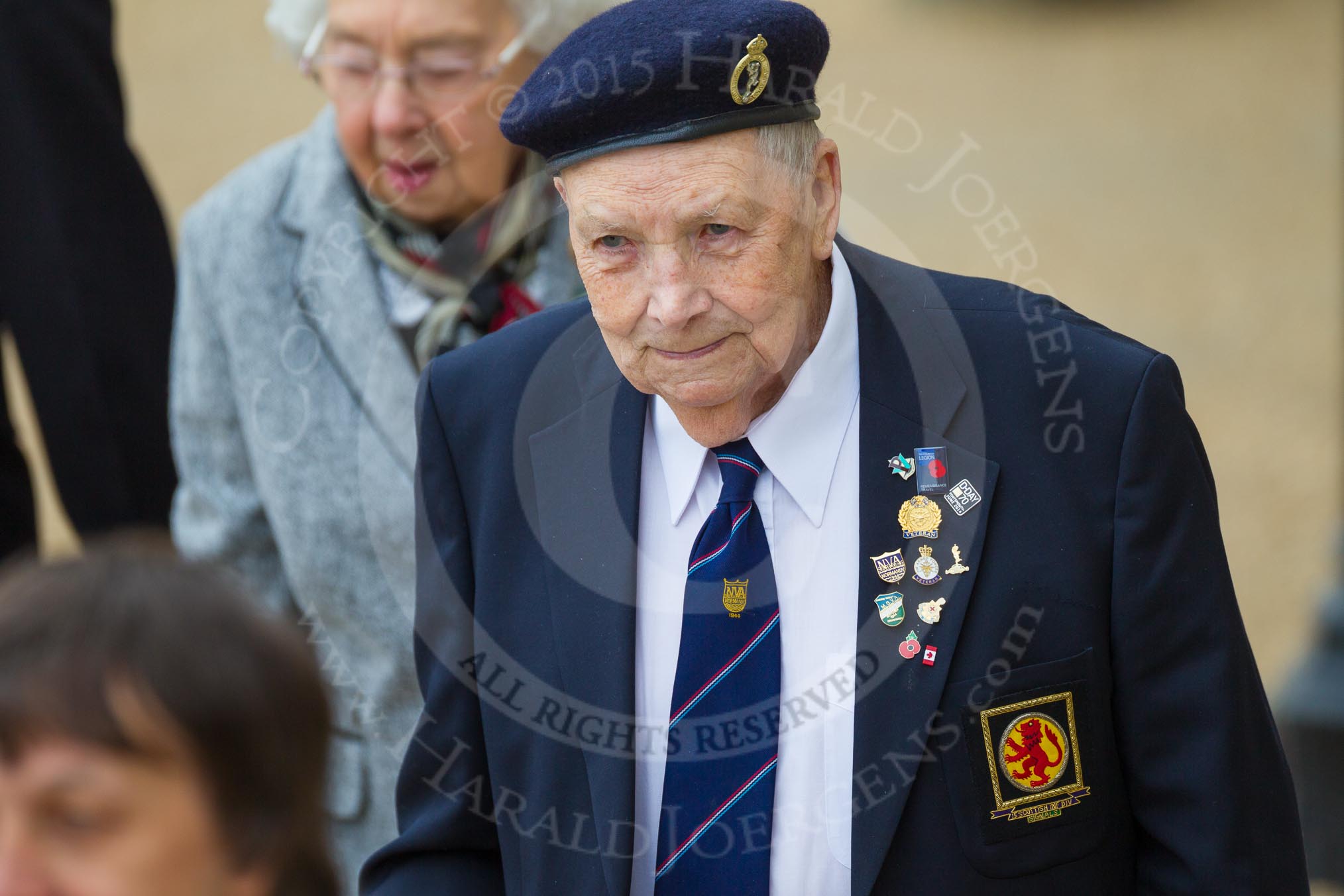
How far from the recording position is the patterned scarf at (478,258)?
258 cm

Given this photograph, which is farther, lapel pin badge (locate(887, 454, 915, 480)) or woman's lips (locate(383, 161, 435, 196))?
woman's lips (locate(383, 161, 435, 196))

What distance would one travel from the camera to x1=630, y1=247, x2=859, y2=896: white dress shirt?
71.7 inches

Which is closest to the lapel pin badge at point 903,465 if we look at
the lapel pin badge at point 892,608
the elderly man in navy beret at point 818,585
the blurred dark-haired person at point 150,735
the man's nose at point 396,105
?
the elderly man in navy beret at point 818,585

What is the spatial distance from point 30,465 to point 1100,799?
7.95ft

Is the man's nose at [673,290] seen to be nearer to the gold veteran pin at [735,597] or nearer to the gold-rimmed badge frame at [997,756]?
the gold veteran pin at [735,597]

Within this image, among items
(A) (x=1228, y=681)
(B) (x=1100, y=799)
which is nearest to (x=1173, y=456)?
(A) (x=1228, y=681)

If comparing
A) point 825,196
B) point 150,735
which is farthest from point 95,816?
point 825,196

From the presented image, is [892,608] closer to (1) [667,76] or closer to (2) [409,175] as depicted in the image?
(1) [667,76]

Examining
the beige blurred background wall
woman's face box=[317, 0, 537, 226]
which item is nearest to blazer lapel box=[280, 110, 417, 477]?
woman's face box=[317, 0, 537, 226]

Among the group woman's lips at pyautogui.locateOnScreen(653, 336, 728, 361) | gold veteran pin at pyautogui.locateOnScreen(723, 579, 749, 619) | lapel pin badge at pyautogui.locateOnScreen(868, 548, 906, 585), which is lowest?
gold veteran pin at pyautogui.locateOnScreen(723, 579, 749, 619)

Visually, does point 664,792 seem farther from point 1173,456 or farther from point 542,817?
point 1173,456

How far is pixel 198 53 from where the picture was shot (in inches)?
430

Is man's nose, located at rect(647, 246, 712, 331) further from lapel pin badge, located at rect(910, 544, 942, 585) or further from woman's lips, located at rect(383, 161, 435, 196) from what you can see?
woman's lips, located at rect(383, 161, 435, 196)

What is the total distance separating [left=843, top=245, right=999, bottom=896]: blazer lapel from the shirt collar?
0.03 metres
